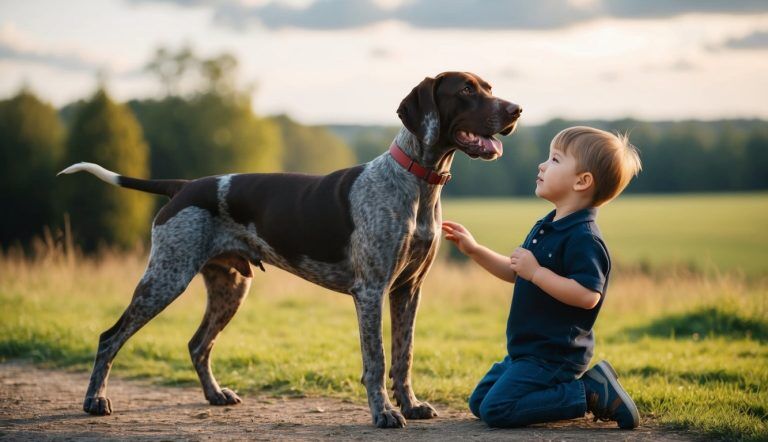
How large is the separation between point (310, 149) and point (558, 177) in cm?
6386

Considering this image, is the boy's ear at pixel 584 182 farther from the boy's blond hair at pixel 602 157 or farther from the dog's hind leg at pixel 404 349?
the dog's hind leg at pixel 404 349

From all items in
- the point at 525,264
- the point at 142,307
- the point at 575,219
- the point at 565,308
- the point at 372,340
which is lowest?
the point at 372,340

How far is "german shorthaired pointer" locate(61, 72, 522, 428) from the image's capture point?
4641mm

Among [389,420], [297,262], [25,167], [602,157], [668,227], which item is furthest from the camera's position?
[668,227]

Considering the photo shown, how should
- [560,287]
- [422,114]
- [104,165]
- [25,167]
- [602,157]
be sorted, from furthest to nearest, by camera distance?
[25,167] < [104,165] < [422,114] < [602,157] < [560,287]

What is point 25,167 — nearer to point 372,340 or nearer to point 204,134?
point 204,134

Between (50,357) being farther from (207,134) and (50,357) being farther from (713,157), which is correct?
(713,157)

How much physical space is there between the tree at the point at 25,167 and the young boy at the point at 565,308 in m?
34.8

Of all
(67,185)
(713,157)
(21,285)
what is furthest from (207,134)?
(21,285)

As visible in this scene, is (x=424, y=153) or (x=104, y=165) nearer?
(x=424, y=153)

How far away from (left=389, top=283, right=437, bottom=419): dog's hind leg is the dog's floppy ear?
39.8 inches

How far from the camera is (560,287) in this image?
4105mm

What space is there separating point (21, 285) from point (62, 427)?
23.8 ft

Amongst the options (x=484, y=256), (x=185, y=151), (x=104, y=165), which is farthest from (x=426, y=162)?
(x=185, y=151)
